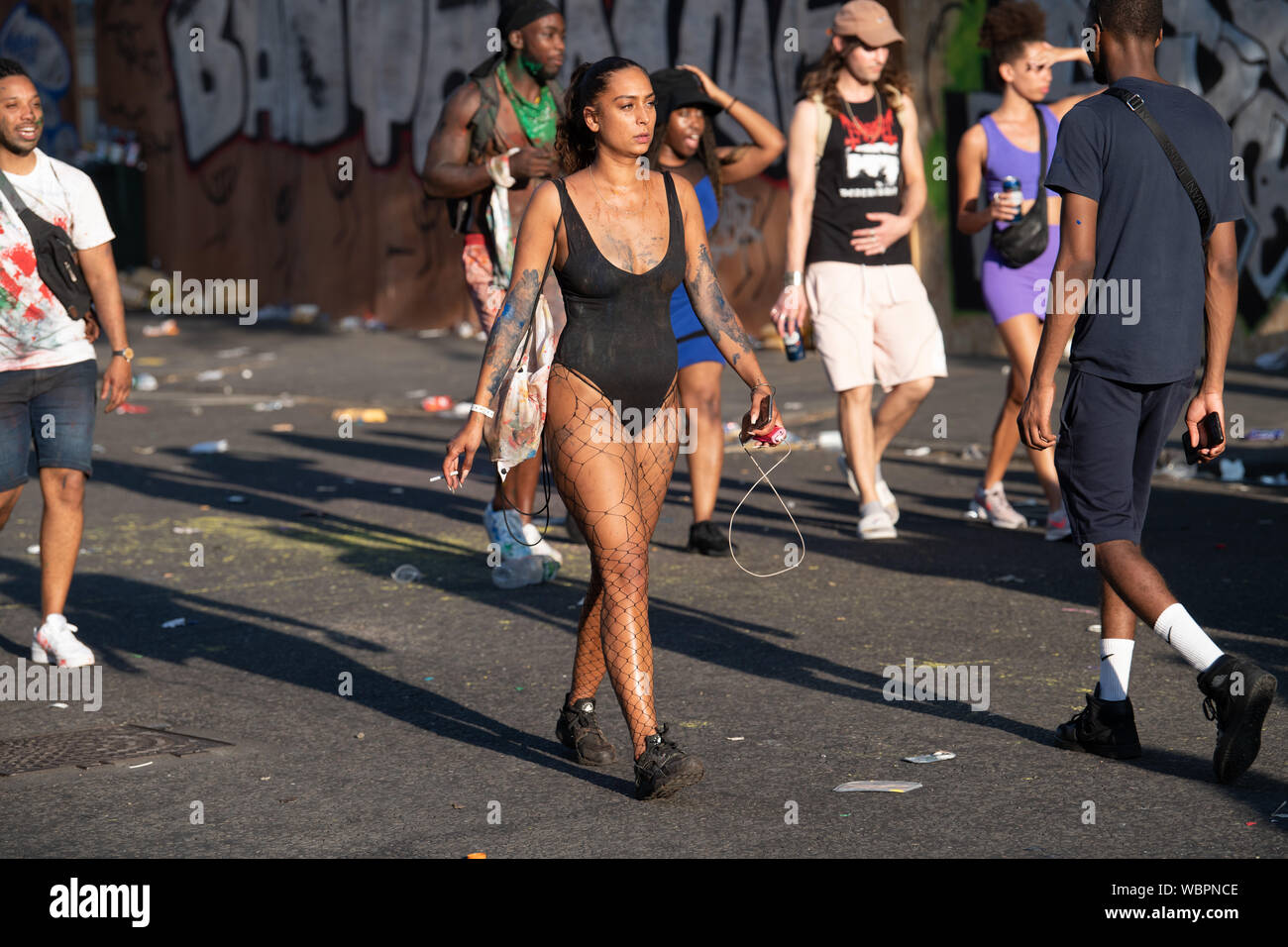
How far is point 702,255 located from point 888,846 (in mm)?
1731

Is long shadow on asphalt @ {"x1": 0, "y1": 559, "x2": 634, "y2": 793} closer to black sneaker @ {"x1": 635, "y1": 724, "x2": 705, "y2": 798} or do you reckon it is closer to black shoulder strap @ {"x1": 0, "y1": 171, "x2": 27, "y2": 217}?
black sneaker @ {"x1": 635, "y1": 724, "x2": 705, "y2": 798}

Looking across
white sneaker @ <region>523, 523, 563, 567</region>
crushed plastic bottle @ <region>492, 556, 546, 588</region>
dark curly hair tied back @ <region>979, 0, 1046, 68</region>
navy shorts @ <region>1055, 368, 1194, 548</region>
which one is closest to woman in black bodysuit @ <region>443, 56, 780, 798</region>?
navy shorts @ <region>1055, 368, 1194, 548</region>

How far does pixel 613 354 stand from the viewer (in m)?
4.64

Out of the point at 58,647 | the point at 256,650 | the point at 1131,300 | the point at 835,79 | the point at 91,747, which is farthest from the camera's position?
the point at 835,79

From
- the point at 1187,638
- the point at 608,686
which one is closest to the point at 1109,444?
the point at 1187,638

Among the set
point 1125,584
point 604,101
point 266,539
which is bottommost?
point 266,539

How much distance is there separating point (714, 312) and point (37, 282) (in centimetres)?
251

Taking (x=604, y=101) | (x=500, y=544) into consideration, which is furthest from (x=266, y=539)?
(x=604, y=101)

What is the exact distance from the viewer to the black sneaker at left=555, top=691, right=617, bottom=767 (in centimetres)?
475

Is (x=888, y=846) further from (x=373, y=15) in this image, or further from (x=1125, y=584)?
(x=373, y=15)

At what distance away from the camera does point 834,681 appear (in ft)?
18.3

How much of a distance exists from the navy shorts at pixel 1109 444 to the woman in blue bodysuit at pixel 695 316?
3154 millimetres

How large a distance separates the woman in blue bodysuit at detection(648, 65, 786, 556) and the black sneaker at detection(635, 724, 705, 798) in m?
3.28

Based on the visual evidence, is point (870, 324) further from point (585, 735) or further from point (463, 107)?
point (585, 735)
